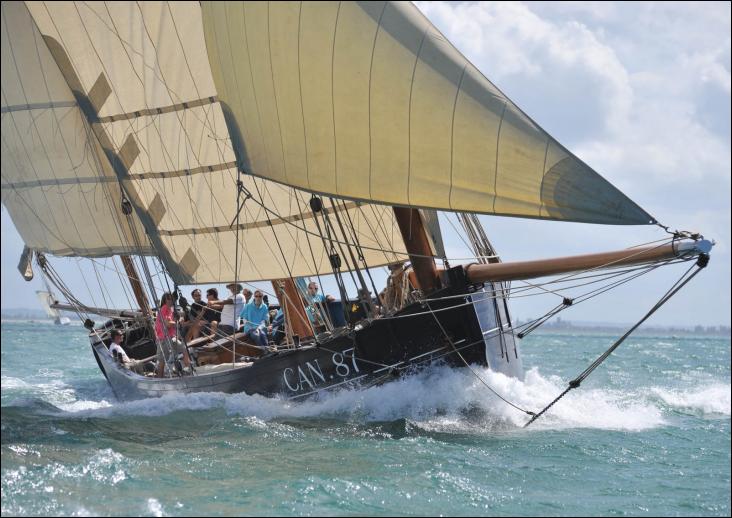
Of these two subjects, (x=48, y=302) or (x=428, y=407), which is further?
(x=48, y=302)

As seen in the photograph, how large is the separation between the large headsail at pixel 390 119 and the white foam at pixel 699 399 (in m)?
8.69

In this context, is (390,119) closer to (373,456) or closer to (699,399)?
(373,456)

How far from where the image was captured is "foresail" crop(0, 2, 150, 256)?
1802cm

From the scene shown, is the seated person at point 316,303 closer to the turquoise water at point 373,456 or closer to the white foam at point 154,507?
the turquoise water at point 373,456

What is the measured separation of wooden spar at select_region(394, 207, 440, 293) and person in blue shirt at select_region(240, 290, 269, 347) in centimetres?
431

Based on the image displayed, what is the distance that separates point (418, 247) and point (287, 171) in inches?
85.8

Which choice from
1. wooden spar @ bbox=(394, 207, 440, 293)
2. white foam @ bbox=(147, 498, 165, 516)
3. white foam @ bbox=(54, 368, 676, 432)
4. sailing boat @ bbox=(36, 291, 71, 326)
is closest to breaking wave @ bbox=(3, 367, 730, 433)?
white foam @ bbox=(54, 368, 676, 432)

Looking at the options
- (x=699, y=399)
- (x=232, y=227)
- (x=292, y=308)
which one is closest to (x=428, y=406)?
(x=292, y=308)

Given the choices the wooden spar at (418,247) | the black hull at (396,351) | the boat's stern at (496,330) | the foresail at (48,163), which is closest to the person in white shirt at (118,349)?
the foresail at (48,163)

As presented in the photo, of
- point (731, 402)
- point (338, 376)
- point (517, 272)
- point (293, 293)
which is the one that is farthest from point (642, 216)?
point (731, 402)

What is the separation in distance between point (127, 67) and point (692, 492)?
12219 millimetres

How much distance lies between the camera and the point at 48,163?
19578 mm

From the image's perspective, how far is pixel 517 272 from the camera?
12.6 meters

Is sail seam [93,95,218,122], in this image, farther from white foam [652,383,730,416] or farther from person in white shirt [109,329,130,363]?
white foam [652,383,730,416]
